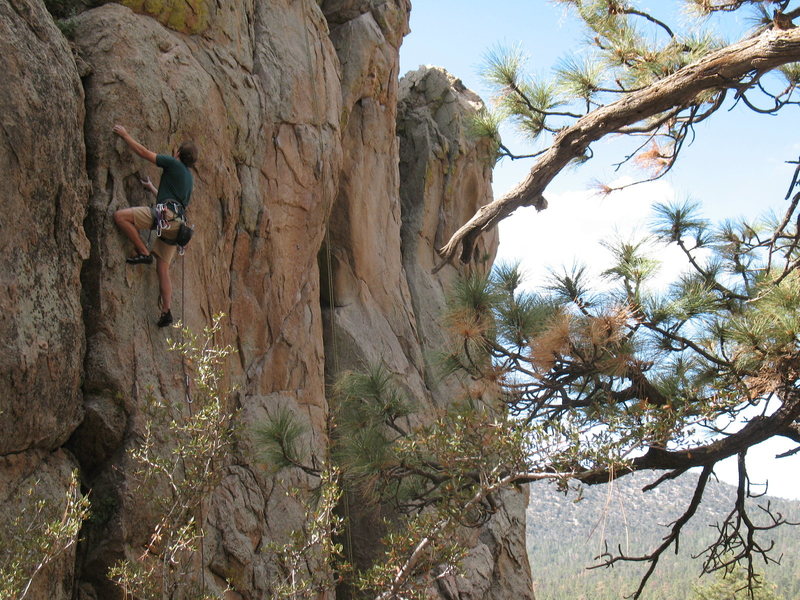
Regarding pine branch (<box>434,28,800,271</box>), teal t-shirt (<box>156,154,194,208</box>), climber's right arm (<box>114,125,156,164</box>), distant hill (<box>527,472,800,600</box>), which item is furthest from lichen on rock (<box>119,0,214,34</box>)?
distant hill (<box>527,472,800,600</box>)

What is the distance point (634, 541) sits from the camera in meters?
100

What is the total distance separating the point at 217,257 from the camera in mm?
8625

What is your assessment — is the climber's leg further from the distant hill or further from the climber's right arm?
the distant hill

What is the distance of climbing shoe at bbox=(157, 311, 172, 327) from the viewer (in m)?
7.41

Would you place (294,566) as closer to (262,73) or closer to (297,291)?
(297,291)

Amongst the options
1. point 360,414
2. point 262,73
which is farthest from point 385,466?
point 262,73

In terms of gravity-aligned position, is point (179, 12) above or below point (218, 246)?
above

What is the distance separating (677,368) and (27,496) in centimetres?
480

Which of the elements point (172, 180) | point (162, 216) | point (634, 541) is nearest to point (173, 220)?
point (162, 216)

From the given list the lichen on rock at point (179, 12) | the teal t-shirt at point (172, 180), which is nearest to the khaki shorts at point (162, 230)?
the teal t-shirt at point (172, 180)

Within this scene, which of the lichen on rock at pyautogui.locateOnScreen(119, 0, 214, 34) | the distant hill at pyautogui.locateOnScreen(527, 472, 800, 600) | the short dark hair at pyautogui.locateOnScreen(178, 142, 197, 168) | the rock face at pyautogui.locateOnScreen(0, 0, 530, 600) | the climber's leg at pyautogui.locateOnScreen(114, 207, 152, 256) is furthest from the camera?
the distant hill at pyautogui.locateOnScreen(527, 472, 800, 600)

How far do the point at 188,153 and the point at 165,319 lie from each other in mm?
1477

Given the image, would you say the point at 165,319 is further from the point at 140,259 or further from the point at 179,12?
the point at 179,12

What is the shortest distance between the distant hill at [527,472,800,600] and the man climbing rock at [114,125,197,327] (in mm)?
64690
